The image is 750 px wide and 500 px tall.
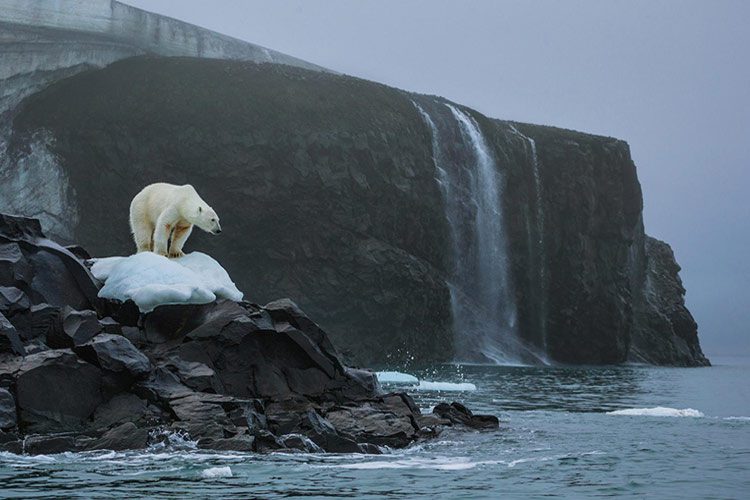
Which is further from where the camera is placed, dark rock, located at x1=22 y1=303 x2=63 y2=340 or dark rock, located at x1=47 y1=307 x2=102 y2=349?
dark rock, located at x1=22 y1=303 x2=63 y2=340

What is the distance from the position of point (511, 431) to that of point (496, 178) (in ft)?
164

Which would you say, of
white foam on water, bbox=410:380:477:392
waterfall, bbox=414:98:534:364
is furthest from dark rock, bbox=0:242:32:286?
waterfall, bbox=414:98:534:364

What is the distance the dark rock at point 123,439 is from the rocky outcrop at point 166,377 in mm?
21

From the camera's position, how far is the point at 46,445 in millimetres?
17234

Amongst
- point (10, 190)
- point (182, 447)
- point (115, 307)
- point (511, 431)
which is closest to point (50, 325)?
point (115, 307)

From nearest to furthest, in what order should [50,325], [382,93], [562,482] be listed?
[562,482]
[50,325]
[382,93]

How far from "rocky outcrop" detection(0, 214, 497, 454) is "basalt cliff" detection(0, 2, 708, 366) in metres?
37.1

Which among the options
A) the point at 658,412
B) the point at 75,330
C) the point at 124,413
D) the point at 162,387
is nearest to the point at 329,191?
the point at 658,412

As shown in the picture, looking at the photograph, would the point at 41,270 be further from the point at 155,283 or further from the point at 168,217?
the point at 168,217

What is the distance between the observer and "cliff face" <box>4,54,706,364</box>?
2410 inches

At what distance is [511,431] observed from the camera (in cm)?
2394

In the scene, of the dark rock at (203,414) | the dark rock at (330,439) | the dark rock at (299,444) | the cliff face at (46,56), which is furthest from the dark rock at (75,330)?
the cliff face at (46,56)

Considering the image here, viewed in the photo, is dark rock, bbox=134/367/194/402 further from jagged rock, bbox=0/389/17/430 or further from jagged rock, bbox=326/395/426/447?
jagged rock, bbox=326/395/426/447

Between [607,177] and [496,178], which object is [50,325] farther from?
[607,177]
